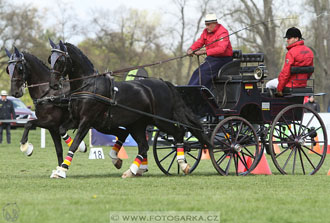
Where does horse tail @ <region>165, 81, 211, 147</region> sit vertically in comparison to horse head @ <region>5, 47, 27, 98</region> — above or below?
below

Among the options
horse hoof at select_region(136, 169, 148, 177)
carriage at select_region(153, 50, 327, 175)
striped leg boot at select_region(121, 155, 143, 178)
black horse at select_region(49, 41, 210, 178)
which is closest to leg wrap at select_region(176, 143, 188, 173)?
black horse at select_region(49, 41, 210, 178)

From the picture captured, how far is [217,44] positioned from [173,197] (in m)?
3.92

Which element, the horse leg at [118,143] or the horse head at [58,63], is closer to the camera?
the horse head at [58,63]

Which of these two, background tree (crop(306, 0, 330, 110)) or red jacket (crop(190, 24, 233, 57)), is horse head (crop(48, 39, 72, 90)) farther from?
background tree (crop(306, 0, 330, 110))

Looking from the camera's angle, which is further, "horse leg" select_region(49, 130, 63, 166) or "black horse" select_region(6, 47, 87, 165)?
"horse leg" select_region(49, 130, 63, 166)

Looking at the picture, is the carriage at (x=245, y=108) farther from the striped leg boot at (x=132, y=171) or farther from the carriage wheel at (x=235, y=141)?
the striped leg boot at (x=132, y=171)

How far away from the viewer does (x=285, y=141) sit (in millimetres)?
11195

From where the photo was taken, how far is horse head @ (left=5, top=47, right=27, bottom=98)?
35.3 ft

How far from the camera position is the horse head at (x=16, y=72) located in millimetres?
10766

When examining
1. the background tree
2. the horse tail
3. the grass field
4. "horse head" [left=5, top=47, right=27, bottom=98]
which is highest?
the background tree

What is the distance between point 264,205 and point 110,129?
4455 mm

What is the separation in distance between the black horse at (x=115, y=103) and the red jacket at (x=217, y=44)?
87 cm

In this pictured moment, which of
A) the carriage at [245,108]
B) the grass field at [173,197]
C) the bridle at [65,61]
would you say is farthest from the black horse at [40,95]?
the carriage at [245,108]

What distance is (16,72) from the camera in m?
Answer: 10.8
